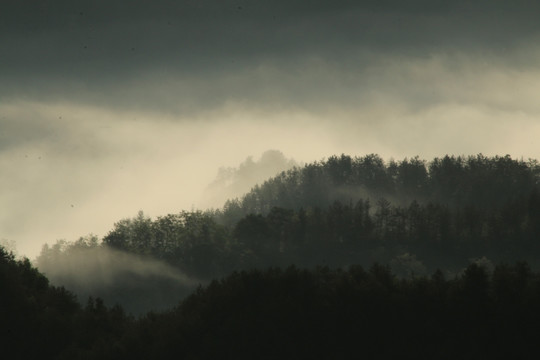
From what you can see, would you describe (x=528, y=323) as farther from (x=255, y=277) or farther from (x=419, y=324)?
(x=255, y=277)

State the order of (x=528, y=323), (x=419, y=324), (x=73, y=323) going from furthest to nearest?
(x=73, y=323) < (x=419, y=324) < (x=528, y=323)

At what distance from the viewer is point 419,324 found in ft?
296

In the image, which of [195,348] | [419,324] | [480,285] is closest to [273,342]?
[195,348]

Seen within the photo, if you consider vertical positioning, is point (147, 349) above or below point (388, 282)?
below

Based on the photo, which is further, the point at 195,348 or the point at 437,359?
the point at 195,348

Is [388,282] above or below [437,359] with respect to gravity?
above

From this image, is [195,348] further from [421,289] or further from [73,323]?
[421,289]

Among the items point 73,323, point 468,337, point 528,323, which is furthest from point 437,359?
point 73,323

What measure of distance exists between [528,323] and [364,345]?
674 inches

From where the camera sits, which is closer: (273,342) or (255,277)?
(273,342)

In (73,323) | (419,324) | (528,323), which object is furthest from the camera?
(73,323)

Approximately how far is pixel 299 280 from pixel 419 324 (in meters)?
18.2

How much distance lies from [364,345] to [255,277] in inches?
765

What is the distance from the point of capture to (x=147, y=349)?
93062 millimetres
